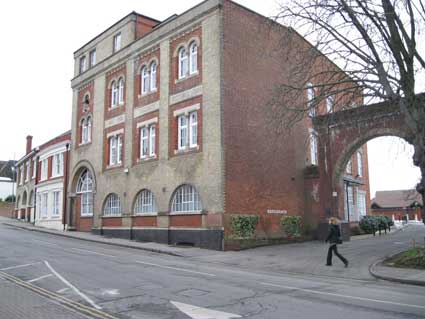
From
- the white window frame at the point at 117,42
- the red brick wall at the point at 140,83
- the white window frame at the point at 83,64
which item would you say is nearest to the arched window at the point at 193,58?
the red brick wall at the point at 140,83

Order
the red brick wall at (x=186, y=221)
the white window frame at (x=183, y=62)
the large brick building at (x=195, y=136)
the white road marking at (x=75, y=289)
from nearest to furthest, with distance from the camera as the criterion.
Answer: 1. the white road marking at (x=75, y=289)
2. the large brick building at (x=195, y=136)
3. the red brick wall at (x=186, y=221)
4. the white window frame at (x=183, y=62)

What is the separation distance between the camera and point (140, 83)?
95.2 feet

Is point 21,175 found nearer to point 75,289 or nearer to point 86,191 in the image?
point 86,191

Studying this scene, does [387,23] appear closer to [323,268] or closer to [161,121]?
[323,268]

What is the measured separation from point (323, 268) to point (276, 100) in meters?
6.30

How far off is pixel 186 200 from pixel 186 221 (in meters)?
1.19

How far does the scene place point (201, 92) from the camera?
23.8 meters

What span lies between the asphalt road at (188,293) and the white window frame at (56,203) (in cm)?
2293

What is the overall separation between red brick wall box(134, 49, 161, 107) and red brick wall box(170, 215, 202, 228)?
25.2ft

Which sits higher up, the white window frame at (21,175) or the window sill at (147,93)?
the window sill at (147,93)

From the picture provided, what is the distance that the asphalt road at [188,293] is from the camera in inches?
313

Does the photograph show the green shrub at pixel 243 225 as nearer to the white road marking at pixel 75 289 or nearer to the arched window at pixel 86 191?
the white road marking at pixel 75 289

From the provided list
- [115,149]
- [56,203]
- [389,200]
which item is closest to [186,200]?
[115,149]

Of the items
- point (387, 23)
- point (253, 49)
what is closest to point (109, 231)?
point (253, 49)
